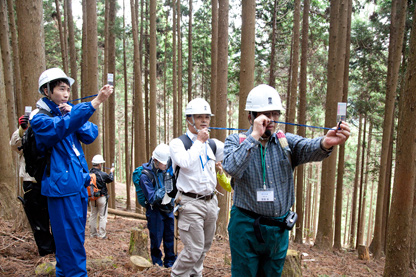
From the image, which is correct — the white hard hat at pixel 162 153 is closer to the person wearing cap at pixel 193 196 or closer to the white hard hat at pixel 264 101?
the person wearing cap at pixel 193 196

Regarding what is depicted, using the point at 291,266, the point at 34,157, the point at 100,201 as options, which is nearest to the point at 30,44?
the point at 34,157

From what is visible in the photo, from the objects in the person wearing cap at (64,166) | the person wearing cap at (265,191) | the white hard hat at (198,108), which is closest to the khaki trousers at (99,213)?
the person wearing cap at (64,166)

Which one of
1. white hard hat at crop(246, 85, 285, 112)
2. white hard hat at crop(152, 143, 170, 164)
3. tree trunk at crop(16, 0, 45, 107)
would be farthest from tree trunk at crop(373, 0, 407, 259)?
tree trunk at crop(16, 0, 45, 107)

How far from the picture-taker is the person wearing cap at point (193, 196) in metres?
3.78

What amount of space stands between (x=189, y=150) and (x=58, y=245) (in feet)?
5.37

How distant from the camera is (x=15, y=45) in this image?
11.6 m

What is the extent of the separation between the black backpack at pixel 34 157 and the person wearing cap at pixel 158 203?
2291 mm

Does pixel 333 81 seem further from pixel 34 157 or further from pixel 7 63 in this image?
pixel 7 63

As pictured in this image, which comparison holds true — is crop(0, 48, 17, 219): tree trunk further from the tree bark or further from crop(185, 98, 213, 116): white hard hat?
crop(185, 98, 213, 116): white hard hat

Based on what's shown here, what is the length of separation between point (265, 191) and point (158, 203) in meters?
3.00

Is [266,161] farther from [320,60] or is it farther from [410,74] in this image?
[320,60]

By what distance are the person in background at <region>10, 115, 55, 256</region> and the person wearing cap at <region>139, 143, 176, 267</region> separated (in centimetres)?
158

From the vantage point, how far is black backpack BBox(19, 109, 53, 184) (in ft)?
10.1

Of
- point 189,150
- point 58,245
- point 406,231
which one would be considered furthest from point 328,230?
point 58,245
